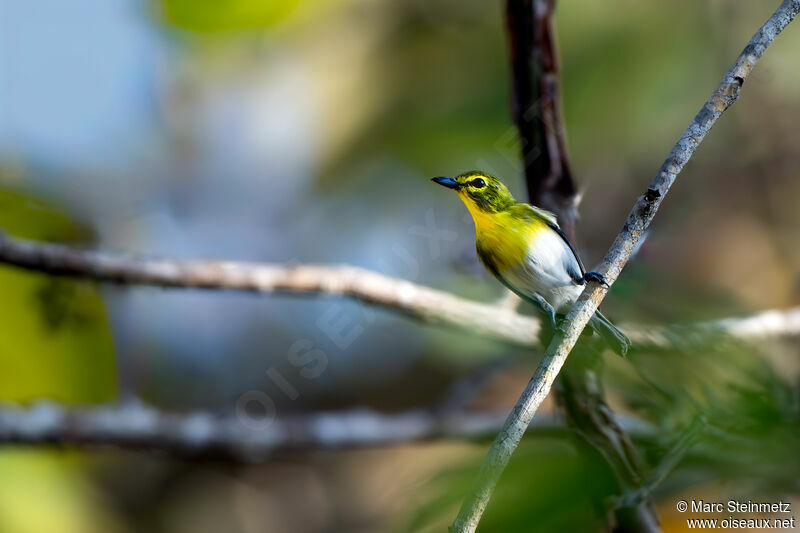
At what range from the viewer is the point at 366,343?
3.95 ft

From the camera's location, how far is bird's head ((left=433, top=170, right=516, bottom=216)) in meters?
0.28

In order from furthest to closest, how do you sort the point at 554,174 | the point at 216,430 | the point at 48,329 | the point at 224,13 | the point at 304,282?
the point at 224,13 → the point at 216,430 → the point at 48,329 → the point at 304,282 → the point at 554,174

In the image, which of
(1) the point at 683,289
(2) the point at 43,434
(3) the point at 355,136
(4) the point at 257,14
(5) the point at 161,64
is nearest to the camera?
(1) the point at 683,289

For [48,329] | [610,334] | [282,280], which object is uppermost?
[610,334]

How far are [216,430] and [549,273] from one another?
695mm

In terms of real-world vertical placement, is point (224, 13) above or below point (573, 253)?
below

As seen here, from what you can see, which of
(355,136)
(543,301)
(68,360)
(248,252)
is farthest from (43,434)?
(355,136)

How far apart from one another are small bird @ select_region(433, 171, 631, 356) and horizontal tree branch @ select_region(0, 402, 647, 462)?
54cm

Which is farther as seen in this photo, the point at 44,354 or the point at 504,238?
the point at 44,354

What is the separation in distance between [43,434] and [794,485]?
0.77 meters

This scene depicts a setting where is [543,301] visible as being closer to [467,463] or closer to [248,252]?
[467,463]

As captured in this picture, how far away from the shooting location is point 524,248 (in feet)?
0.88

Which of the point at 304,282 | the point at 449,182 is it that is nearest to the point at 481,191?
the point at 449,182

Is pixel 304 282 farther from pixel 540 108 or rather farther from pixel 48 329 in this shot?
pixel 48 329
